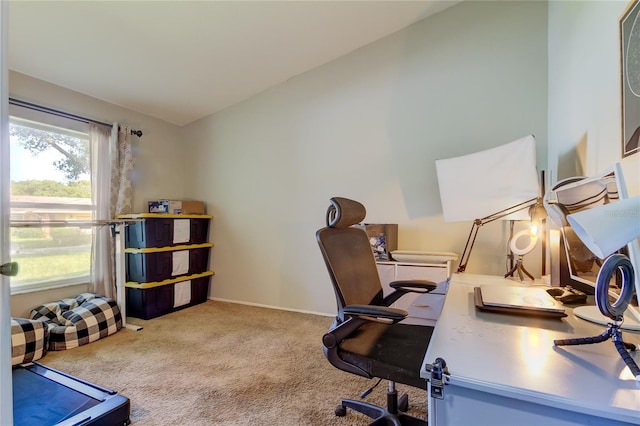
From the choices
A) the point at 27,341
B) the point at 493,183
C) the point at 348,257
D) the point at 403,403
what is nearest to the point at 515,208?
the point at 493,183

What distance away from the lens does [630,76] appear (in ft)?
3.62

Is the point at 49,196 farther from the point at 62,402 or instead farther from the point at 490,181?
the point at 490,181

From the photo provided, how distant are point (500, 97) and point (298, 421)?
287cm

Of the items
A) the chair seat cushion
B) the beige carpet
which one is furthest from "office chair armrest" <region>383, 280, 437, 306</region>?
the beige carpet

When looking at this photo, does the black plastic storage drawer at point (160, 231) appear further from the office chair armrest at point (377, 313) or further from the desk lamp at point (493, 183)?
the desk lamp at point (493, 183)

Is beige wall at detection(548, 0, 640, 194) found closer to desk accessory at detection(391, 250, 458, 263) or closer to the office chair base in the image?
desk accessory at detection(391, 250, 458, 263)

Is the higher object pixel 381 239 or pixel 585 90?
pixel 585 90

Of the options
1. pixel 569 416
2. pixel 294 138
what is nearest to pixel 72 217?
pixel 294 138

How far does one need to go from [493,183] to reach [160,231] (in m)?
3.17

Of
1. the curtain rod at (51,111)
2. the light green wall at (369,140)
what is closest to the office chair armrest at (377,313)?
the light green wall at (369,140)

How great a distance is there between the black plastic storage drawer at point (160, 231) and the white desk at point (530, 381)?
10.1ft

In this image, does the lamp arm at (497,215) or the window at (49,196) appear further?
the window at (49,196)

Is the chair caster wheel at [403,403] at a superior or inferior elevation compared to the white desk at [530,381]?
inferior

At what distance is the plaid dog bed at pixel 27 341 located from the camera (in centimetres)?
216
